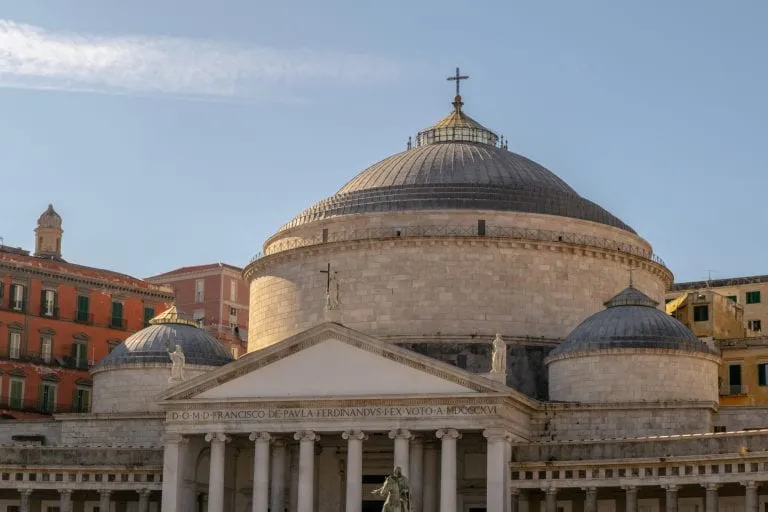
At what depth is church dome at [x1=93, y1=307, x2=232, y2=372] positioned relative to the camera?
76500 millimetres

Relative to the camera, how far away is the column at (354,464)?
6469 cm

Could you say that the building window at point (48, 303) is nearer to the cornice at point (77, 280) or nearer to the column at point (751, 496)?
the cornice at point (77, 280)

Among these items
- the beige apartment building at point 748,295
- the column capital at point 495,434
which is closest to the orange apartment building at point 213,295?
the beige apartment building at point 748,295

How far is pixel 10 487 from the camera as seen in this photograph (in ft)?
237

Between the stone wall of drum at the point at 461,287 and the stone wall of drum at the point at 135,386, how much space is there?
613 cm

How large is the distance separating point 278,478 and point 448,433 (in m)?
7.90

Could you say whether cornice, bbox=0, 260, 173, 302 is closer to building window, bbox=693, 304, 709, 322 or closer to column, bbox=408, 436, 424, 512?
building window, bbox=693, 304, 709, 322

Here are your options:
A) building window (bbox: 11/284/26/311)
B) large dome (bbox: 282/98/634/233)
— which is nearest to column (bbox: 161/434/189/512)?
large dome (bbox: 282/98/634/233)

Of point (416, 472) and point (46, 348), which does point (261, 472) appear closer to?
point (416, 472)

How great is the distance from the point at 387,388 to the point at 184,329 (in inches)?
644

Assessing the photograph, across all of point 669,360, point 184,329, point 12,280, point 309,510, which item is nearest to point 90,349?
point 12,280

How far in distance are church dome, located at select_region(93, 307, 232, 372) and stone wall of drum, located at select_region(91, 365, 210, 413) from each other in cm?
35

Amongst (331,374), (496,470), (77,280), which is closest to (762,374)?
(496,470)

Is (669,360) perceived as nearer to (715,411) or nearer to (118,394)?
(715,411)
